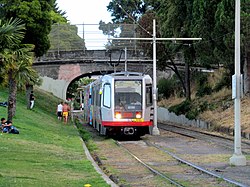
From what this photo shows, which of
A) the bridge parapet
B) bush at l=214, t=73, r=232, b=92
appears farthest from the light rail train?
the bridge parapet

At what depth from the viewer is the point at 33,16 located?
44.3 metres

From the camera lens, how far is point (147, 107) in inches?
1120

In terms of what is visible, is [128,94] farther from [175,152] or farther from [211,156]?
[211,156]

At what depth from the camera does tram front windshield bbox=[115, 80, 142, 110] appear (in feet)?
92.9

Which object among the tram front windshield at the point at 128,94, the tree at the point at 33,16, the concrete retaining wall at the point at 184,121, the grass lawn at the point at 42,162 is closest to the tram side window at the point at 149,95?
the tram front windshield at the point at 128,94

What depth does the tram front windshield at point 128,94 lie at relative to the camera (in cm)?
2833

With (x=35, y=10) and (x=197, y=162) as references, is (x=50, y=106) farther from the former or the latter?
(x=197, y=162)

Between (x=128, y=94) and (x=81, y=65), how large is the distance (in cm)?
3672

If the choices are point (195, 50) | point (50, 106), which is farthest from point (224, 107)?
point (50, 106)

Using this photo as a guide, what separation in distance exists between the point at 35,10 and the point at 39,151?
2662 centimetres

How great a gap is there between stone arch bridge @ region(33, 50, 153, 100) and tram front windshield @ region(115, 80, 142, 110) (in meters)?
35.1

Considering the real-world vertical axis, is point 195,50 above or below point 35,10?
below

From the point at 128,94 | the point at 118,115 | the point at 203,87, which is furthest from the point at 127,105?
the point at 203,87

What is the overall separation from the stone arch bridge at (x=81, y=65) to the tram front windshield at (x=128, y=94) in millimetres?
35123
